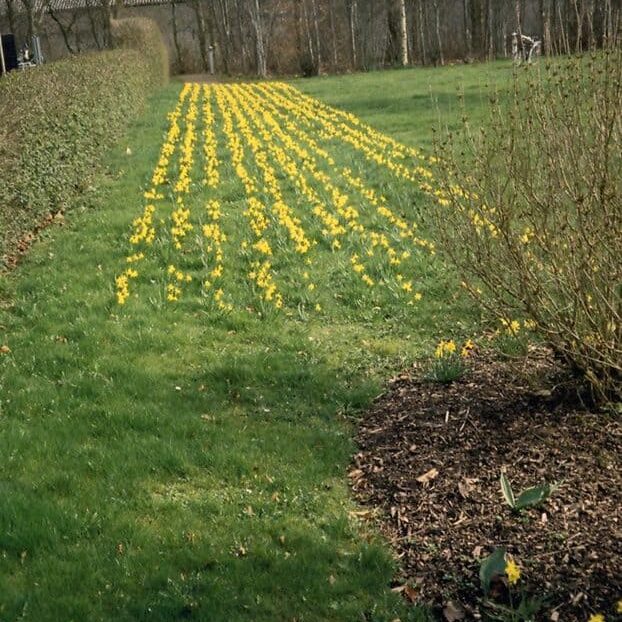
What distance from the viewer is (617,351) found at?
400cm

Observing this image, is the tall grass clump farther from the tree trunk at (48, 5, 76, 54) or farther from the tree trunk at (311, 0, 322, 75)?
the tree trunk at (48, 5, 76, 54)

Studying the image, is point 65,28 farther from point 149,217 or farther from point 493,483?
point 493,483

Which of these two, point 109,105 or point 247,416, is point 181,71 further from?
point 247,416

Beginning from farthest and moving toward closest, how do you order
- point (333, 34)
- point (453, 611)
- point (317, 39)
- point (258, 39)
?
point (333, 34), point (258, 39), point (317, 39), point (453, 611)

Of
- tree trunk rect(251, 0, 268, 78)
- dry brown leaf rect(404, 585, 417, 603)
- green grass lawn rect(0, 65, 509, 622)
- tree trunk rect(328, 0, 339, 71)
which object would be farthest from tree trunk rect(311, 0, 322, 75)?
dry brown leaf rect(404, 585, 417, 603)

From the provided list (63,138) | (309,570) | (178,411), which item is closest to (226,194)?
(63,138)

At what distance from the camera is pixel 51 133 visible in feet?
34.2

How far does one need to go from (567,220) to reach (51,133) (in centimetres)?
809

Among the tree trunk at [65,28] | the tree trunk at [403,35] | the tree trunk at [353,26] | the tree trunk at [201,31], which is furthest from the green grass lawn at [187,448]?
the tree trunk at [65,28]

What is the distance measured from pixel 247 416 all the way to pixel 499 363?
5.48ft

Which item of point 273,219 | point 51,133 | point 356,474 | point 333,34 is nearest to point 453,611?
point 356,474

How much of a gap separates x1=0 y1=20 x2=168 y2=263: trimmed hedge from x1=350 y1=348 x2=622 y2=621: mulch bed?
16.5 ft

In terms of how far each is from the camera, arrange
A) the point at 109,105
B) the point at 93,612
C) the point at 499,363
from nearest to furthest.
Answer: the point at 93,612 → the point at 499,363 → the point at 109,105

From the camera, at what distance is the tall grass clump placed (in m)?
4.01
